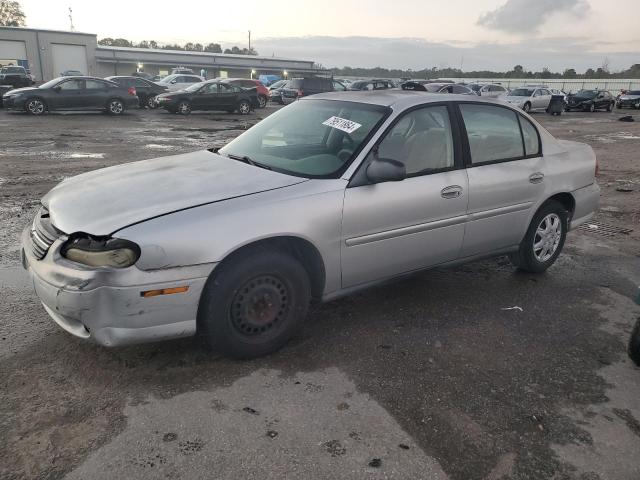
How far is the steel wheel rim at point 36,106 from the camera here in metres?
18.5

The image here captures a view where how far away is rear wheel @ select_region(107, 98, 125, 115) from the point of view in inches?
797

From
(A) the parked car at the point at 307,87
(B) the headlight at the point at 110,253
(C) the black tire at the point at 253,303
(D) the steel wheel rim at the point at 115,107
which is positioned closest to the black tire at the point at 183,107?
(D) the steel wheel rim at the point at 115,107

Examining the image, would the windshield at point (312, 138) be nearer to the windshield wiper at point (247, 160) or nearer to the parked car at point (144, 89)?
the windshield wiper at point (247, 160)

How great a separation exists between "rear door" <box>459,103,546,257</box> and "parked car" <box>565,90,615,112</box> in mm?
32491

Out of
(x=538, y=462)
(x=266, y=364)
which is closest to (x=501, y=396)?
(x=538, y=462)

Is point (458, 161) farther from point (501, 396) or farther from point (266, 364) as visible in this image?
point (266, 364)

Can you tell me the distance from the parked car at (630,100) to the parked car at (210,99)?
28008mm

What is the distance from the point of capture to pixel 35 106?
61.0 ft

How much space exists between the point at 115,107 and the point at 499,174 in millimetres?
19451

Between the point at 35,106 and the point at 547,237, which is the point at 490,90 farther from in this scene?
the point at 547,237

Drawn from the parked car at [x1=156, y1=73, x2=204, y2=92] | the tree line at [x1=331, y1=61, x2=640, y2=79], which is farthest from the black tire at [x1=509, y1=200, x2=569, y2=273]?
the tree line at [x1=331, y1=61, x2=640, y2=79]

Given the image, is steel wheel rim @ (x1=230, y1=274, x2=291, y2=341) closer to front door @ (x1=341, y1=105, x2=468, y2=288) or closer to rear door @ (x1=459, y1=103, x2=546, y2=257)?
front door @ (x1=341, y1=105, x2=468, y2=288)

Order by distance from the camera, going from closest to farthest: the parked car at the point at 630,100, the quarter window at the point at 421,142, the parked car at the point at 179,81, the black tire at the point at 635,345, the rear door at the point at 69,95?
the black tire at the point at 635,345, the quarter window at the point at 421,142, the rear door at the point at 69,95, the parked car at the point at 179,81, the parked car at the point at 630,100

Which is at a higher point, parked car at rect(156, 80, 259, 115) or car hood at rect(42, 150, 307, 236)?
car hood at rect(42, 150, 307, 236)
